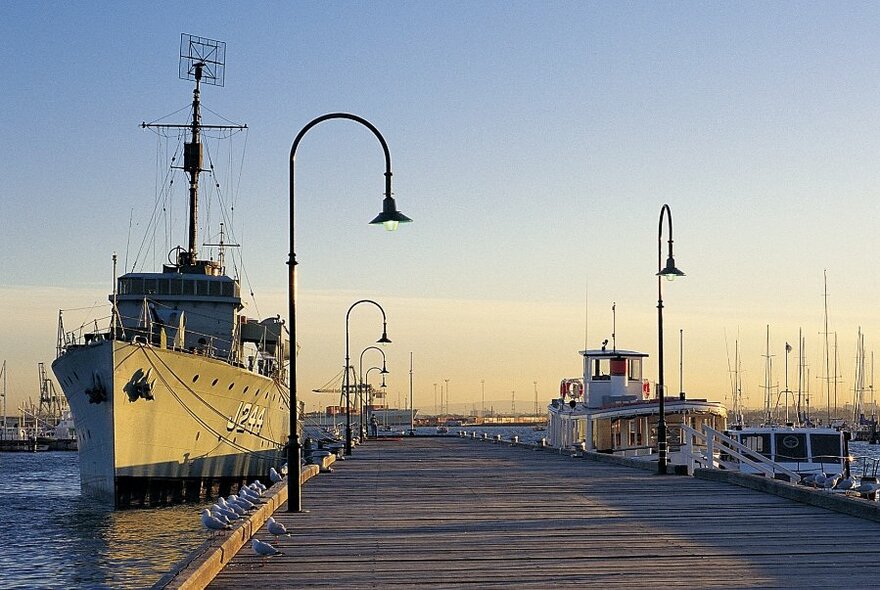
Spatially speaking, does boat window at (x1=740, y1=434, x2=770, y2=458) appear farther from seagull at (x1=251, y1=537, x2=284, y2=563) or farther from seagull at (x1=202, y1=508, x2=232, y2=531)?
seagull at (x1=251, y1=537, x2=284, y2=563)

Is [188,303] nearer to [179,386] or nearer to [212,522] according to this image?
[179,386]

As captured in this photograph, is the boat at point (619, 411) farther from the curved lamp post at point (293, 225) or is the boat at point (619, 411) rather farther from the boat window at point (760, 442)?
the curved lamp post at point (293, 225)

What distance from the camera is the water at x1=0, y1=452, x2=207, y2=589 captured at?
76.9 ft

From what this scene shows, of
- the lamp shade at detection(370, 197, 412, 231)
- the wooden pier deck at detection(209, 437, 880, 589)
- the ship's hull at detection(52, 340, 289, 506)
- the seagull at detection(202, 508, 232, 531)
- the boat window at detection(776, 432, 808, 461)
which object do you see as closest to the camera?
the wooden pier deck at detection(209, 437, 880, 589)

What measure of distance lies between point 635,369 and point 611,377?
1682mm

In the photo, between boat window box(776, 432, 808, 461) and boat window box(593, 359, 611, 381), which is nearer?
boat window box(776, 432, 808, 461)

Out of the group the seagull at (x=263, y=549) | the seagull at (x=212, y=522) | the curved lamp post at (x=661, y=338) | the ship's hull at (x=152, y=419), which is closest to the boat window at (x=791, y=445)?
the curved lamp post at (x=661, y=338)

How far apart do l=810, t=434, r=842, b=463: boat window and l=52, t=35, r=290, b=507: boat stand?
19.2 m

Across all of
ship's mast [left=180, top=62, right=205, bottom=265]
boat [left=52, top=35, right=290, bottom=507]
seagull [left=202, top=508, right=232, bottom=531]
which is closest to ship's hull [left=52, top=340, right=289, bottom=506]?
boat [left=52, top=35, right=290, bottom=507]

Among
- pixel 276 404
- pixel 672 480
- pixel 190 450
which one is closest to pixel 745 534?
pixel 672 480

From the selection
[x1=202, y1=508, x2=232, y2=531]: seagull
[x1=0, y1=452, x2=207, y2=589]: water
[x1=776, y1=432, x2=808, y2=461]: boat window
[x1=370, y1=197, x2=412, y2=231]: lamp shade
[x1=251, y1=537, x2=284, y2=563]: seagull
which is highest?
[x1=370, y1=197, x2=412, y2=231]: lamp shade

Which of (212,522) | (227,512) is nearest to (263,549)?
(212,522)

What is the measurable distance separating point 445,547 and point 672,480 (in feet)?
40.1

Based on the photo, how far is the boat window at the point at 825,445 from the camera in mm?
35156
